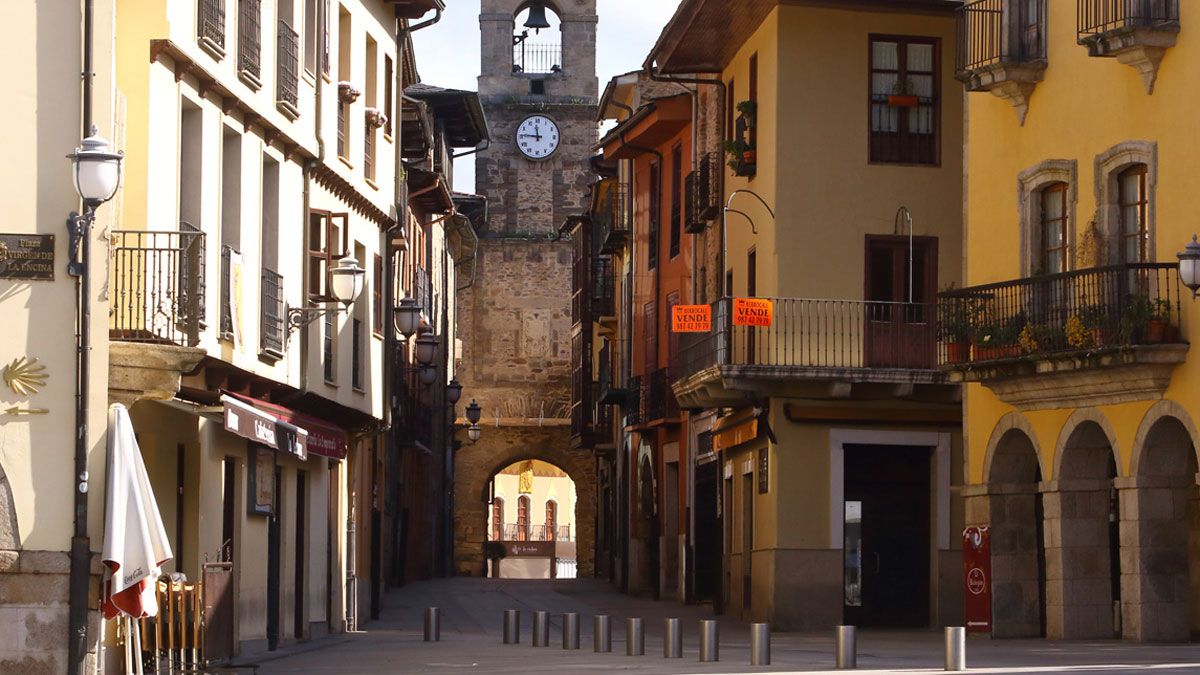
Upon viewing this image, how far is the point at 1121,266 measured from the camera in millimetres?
24734

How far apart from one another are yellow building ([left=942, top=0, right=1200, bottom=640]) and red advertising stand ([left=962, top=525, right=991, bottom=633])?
0.13 m

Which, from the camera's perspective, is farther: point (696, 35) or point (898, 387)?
point (696, 35)

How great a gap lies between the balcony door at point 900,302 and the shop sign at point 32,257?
1780cm

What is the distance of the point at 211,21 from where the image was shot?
2242cm

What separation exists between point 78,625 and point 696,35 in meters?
21.6

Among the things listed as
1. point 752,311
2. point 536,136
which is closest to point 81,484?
point 752,311

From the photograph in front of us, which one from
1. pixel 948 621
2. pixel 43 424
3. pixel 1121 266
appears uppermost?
pixel 1121 266

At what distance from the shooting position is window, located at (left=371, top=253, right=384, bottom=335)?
34406 mm

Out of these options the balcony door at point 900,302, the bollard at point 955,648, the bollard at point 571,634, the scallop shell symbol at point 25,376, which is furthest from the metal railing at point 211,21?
the balcony door at point 900,302

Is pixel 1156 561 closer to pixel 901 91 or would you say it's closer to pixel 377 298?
pixel 901 91

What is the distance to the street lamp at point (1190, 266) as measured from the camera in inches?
928

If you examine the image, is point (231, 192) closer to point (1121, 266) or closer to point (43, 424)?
point (43, 424)

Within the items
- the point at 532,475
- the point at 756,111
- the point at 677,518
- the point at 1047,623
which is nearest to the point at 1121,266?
the point at 1047,623

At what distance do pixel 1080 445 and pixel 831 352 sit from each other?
6.94 meters
